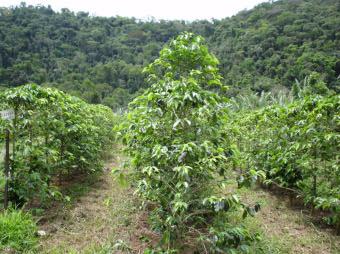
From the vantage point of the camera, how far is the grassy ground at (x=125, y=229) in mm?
3074

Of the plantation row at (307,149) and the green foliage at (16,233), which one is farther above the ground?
the plantation row at (307,149)

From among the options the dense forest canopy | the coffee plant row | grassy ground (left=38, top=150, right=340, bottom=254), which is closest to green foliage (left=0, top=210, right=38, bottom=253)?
grassy ground (left=38, top=150, right=340, bottom=254)

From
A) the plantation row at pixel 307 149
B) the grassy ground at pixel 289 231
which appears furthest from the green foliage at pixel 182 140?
the grassy ground at pixel 289 231

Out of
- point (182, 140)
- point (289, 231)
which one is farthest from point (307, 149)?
point (182, 140)

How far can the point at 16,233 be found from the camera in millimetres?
2904

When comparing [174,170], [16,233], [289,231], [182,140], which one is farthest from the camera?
[289,231]

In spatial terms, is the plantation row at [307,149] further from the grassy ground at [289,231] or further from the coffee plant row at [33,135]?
the coffee plant row at [33,135]

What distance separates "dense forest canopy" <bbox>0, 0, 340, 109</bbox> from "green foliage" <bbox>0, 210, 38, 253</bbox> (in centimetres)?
2853

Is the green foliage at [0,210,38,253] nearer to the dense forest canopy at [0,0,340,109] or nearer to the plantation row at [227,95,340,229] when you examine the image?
the plantation row at [227,95,340,229]

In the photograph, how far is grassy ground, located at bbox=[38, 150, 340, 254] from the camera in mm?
3074

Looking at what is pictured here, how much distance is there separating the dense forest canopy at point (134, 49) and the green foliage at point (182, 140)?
89.7 feet

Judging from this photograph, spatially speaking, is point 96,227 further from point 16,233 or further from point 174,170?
point 174,170

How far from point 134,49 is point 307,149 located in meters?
56.5

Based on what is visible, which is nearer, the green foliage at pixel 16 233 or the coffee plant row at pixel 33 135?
the green foliage at pixel 16 233
